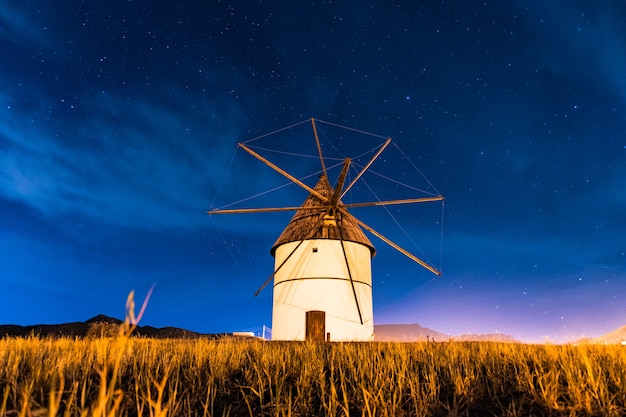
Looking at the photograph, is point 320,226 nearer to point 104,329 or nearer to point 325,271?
point 325,271

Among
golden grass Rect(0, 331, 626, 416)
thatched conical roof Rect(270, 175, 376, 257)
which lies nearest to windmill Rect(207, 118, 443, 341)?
thatched conical roof Rect(270, 175, 376, 257)

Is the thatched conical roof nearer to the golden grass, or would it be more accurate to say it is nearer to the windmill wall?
the windmill wall

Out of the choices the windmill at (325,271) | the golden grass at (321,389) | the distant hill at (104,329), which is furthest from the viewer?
the windmill at (325,271)

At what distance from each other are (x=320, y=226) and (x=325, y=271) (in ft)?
8.08

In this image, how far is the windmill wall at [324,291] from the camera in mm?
20484

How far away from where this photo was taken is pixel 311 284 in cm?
2092

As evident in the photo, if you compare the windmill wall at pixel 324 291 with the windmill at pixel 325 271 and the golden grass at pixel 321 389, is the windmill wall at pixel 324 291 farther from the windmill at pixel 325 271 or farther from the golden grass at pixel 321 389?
the golden grass at pixel 321 389

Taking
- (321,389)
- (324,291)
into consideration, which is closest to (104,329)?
(324,291)

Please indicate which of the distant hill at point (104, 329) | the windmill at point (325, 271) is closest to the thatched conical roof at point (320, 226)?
the windmill at point (325, 271)

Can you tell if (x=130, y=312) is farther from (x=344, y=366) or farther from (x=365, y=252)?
(x=365, y=252)

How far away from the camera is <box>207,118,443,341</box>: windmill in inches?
806

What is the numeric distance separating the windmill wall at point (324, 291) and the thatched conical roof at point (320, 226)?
0.33 metres

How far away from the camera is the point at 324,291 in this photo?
67.7 ft

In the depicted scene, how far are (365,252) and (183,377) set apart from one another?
59.9ft
